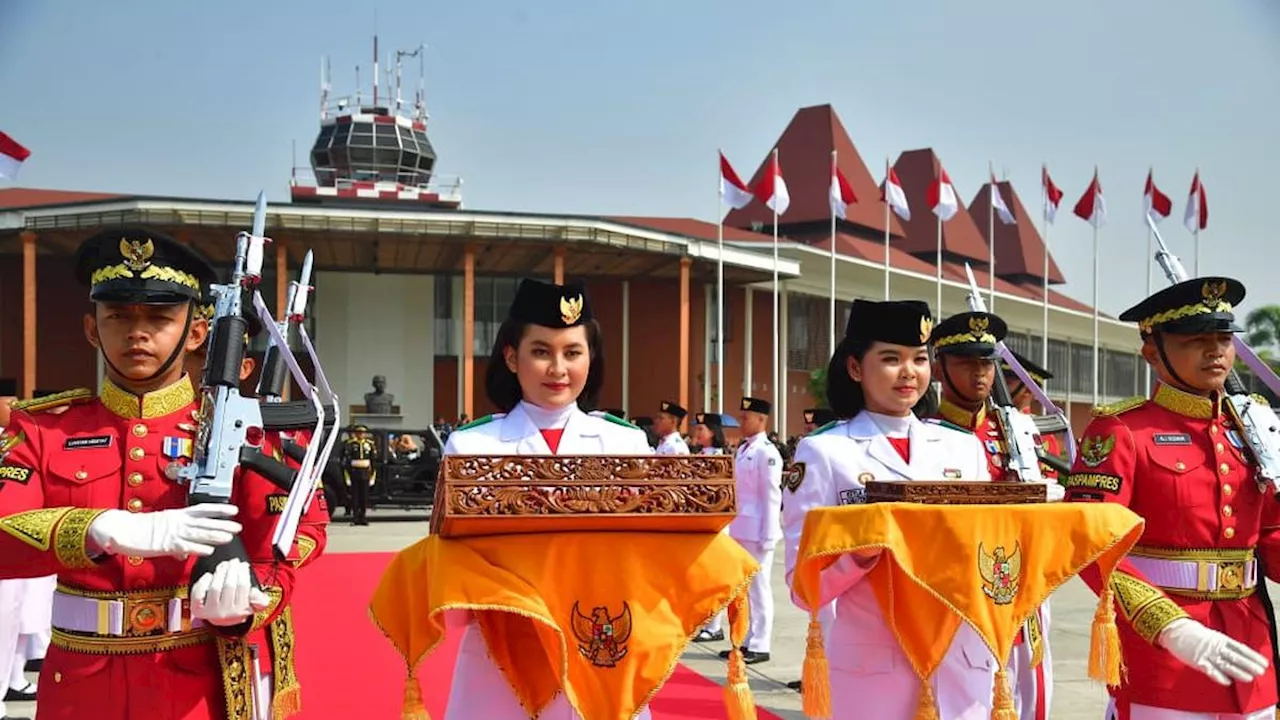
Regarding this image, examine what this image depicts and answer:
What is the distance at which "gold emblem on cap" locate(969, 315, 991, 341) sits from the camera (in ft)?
17.6

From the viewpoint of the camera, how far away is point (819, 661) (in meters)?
3.34

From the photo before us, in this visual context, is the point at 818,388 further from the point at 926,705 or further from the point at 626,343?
the point at 926,705

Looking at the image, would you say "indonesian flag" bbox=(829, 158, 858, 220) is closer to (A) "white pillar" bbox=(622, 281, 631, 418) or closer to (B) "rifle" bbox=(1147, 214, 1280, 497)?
(A) "white pillar" bbox=(622, 281, 631, 418)

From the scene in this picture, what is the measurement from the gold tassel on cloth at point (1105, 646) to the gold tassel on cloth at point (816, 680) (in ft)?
2.73

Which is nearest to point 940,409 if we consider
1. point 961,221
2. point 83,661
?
point 83,661

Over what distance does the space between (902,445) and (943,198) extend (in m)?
25.3

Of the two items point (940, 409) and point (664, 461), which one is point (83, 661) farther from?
point (940, 409)

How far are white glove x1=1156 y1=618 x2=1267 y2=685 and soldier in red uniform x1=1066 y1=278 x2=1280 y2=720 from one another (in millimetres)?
99

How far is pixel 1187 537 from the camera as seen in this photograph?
3.83m

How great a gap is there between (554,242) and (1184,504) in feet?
72.0

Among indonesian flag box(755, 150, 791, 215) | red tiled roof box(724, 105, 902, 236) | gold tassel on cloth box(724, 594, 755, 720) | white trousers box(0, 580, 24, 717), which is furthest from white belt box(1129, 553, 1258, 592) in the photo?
red tiled roof box(724, 105, 902, 236)

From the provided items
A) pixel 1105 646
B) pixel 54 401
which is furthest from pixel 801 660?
pixel 54 401

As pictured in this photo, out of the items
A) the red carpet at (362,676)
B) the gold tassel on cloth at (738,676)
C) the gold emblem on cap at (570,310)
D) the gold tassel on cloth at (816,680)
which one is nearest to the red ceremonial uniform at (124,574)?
the gold emblem on cap at (570,310)

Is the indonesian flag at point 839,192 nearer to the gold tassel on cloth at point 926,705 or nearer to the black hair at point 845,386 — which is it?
the black hair at point 845,386
